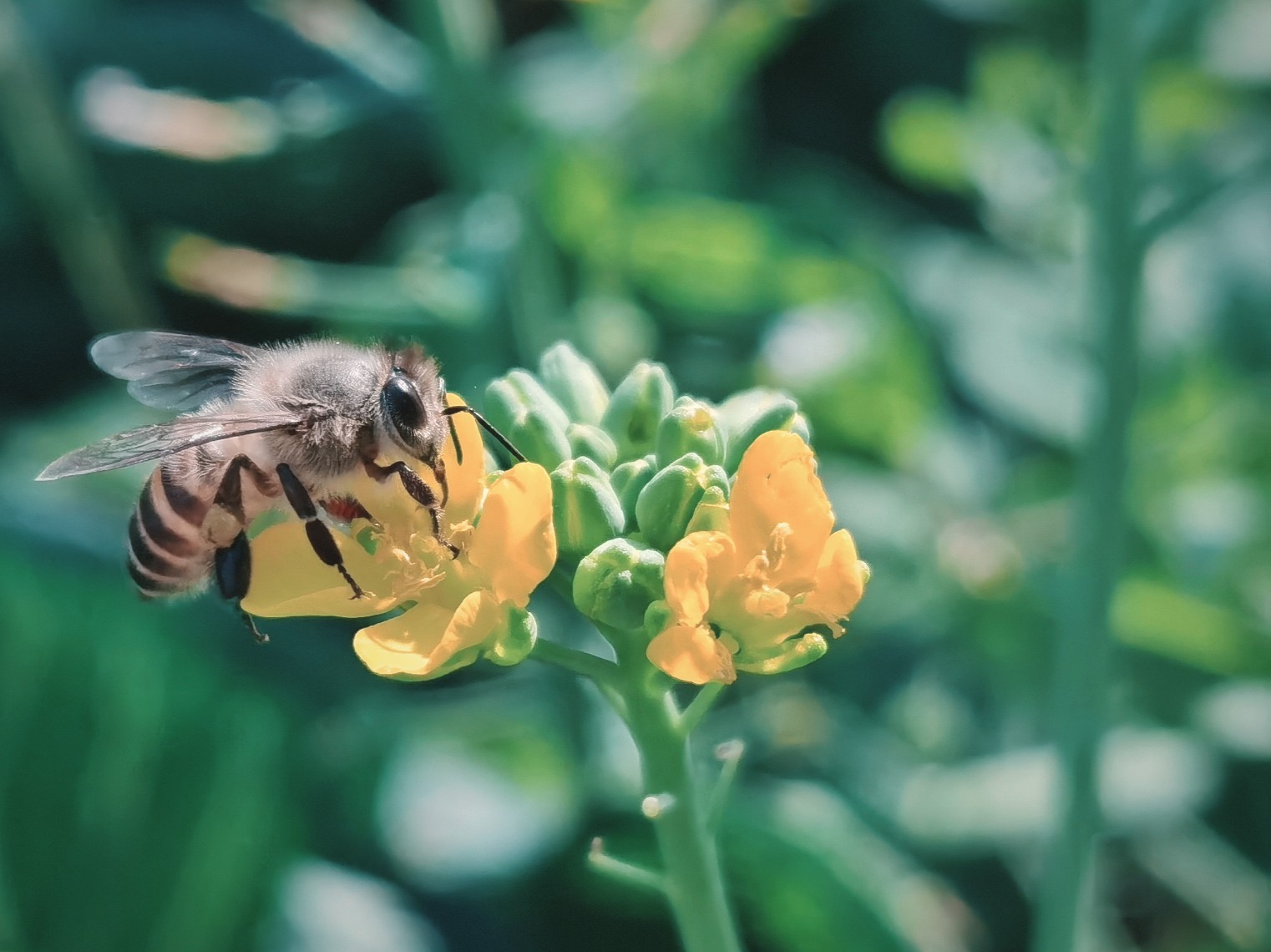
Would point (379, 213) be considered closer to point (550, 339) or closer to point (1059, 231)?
point (550, 339)

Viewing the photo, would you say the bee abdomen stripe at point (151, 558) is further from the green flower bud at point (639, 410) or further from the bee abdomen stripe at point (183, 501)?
the green flower bud at point (639, 410)

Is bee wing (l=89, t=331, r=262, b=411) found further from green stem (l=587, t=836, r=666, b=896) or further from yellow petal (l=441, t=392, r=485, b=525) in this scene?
green stem (l=587, t=836, r=666, b=896)

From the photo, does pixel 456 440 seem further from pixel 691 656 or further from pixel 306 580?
pixel 691 656

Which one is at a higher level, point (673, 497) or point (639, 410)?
point (639, 410)

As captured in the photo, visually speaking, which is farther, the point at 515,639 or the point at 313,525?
the point at 313,525

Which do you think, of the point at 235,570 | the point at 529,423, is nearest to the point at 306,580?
the point at 235,570

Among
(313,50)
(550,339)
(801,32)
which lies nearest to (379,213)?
(313,50)

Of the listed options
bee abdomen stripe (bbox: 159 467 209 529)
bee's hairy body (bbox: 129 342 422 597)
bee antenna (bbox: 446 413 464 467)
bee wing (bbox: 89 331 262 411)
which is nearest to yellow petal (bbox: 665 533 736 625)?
bee antenna (bbox: 446 413 464 467)

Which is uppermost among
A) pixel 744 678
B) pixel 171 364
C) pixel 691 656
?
pixel 744 678

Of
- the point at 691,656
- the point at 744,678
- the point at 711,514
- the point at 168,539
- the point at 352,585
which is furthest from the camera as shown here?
the point at 744,678

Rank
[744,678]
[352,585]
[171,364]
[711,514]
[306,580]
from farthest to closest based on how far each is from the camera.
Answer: [744,678] → [171,364] → [306,580] → [352,585] → [711,514]
